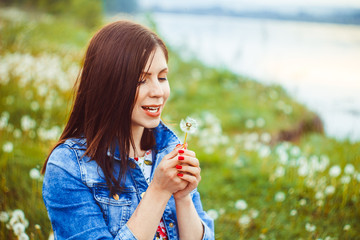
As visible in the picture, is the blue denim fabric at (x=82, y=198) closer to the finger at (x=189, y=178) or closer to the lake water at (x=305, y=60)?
the finger at (x=189, y=178)

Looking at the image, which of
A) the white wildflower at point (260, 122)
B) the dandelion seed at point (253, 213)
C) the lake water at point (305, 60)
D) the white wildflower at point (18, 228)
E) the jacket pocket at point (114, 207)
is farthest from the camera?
the lake water at point (305, 60)

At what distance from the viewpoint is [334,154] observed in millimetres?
4254

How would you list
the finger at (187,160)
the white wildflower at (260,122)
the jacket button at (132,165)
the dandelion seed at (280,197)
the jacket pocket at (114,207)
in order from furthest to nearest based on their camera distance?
the white wildflower at (260,122)
the dandelion seed at (280,197)
the jacket button at (132,165)
the jacket pocket at (114,207)
the finger at (187,160)

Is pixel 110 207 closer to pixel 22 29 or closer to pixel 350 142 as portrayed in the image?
pixel 350 142

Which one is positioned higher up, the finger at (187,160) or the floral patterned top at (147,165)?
the finger at (187,160)

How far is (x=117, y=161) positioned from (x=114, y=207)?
8.3 inches

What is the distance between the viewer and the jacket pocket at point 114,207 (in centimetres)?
138

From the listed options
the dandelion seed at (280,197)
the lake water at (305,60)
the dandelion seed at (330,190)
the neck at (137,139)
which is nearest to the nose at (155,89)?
the neck at (137,139)

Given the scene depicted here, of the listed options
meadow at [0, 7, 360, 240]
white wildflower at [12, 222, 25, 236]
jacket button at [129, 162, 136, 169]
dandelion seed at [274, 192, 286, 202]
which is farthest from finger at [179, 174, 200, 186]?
dandelion seed at [274, 192, 286, 202]

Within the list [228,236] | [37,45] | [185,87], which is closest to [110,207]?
[228,236]

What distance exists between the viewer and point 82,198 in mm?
1315

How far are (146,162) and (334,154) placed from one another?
3.47m

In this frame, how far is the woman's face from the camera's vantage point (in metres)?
1.43

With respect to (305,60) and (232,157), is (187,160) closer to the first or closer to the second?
(232,157)
